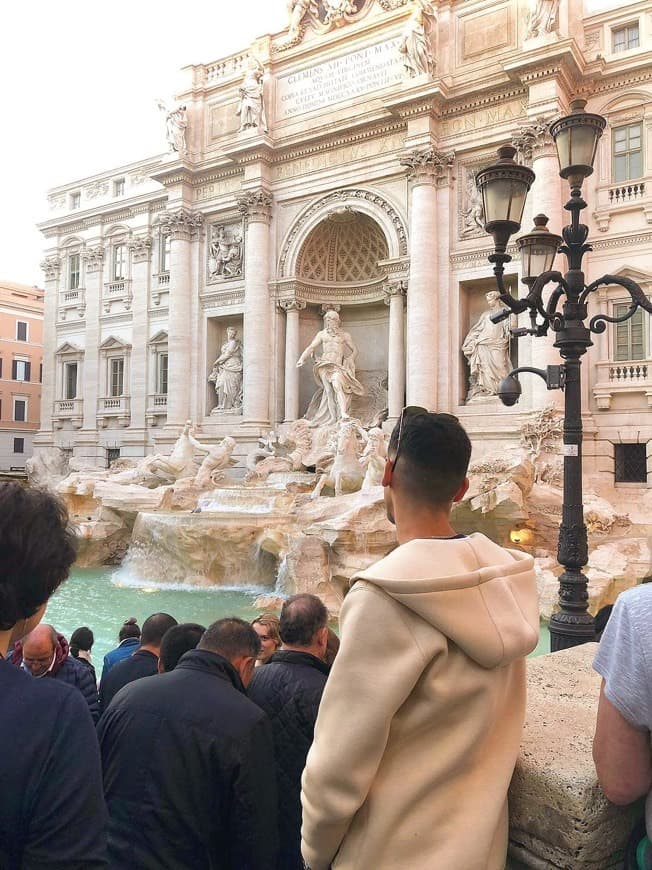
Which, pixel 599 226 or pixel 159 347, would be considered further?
pixel 159 347

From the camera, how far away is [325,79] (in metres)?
19.5

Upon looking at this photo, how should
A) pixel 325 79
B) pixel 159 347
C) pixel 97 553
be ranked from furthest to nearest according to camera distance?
pixel 159 347 < pixel 325 79 < pixel 97 553

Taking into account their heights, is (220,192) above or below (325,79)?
below

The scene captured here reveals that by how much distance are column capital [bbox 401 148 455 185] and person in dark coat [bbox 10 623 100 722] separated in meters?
16.5

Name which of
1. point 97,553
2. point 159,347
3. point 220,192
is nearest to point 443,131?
point 220,192

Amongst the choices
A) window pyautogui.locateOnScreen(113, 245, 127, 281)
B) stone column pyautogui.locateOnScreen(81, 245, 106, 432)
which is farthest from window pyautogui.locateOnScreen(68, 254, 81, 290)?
window pyautogui.locateOnScreen(113, 245, 127, 281)

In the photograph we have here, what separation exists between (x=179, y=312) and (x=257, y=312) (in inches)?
119

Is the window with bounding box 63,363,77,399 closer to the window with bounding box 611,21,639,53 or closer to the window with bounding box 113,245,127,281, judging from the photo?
the window with bounding box 113,245,127,281

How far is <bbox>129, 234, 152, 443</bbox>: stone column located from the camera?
2291 cm

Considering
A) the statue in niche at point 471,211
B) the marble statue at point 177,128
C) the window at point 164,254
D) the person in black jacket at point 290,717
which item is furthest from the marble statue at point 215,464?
the person in black jacket at point 290,717

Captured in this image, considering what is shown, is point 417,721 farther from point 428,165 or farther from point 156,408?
point 156,408

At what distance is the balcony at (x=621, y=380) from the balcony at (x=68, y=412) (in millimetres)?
17963

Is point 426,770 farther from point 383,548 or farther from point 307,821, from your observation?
point 383,548

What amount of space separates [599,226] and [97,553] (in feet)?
45.8
